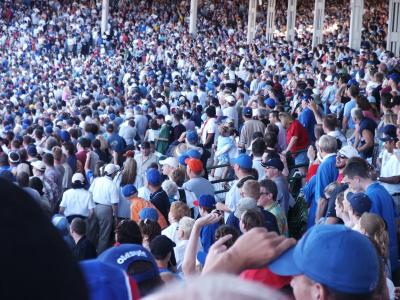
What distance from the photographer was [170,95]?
75.7ft

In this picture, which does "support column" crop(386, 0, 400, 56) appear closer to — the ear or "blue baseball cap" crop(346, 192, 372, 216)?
"blue baseball cap" crop(346, 192, 372, 216)

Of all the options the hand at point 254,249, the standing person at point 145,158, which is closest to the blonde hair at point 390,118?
the standing person at point 145,158

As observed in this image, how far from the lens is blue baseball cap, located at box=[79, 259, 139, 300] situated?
1.74 metres

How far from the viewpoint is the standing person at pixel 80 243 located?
7.39m

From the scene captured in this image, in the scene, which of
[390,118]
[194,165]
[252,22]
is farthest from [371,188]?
[252,22]

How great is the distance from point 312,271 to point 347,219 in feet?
12.2

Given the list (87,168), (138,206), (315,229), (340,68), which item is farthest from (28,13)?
(315,229)

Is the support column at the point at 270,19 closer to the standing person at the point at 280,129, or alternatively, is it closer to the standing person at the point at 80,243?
the standing person at the point at 280,129

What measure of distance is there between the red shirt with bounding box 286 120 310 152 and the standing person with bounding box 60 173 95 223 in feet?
12.0

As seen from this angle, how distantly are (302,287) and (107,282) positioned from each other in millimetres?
770

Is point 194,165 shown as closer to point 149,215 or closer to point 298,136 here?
point 149,215

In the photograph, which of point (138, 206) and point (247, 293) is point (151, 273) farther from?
point (138, 206)

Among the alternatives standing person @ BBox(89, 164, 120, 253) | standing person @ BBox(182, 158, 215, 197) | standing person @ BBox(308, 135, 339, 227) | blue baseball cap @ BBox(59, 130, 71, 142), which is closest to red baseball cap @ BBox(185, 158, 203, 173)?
standing person @ BBox(182, 158, 215, 197)

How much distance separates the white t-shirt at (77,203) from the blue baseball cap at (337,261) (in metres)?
7.05
